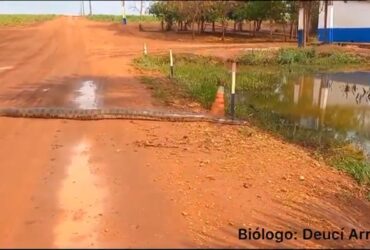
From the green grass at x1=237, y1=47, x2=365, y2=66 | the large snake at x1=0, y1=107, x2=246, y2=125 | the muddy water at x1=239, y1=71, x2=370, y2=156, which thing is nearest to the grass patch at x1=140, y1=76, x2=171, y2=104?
the large snake at x1=0, y1=107, x2=246, y2=125

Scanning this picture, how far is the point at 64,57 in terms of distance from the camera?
23516mm

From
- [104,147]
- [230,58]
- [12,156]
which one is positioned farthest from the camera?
[230,58]

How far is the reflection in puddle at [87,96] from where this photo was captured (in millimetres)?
11864

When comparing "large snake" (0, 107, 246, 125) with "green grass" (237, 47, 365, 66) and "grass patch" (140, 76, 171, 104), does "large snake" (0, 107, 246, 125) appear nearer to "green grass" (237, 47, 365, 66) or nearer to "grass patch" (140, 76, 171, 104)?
"grass patch" (140, 76, 171, 104)

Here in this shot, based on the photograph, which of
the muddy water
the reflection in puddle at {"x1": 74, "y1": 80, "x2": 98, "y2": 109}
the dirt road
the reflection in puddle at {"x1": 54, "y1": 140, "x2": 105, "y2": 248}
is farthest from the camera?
the muddy water

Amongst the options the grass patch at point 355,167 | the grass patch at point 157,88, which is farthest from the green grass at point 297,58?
the grass patch at point 355,167

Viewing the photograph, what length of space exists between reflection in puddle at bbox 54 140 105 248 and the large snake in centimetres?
268

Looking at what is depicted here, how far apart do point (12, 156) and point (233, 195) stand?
354 cm

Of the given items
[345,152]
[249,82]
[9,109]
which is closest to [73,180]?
[9,109]

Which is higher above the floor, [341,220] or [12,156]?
[12,156]

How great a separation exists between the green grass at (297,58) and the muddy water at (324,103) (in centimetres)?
330

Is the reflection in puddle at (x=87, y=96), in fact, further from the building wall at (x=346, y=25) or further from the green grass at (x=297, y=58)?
the building wall at (x=346, y=25)

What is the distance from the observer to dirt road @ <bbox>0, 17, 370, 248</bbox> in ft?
17.9

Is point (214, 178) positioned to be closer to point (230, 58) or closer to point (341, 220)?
point (341, 220)
